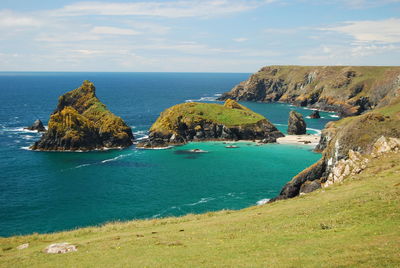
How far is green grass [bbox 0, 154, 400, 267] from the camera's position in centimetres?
2327

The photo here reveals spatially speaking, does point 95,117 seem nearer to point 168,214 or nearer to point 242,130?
point 242,130

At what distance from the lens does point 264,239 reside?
28875mm

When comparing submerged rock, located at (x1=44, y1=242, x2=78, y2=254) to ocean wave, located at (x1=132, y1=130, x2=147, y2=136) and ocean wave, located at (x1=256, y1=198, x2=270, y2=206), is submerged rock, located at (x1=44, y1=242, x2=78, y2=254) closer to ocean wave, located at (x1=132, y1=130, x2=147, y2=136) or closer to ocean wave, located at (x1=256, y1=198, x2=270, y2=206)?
ocean wave, located at (x1=256, y1=198, x2=270, y2=206)

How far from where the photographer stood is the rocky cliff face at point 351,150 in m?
57.6

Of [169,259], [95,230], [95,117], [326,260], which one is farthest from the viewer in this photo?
[95,117]

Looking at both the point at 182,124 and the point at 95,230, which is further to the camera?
the point at 182,124

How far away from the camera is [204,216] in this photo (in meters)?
45.4

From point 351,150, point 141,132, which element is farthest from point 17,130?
point 351,150

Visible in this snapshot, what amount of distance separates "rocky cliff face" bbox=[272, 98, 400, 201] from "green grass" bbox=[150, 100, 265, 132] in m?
76.8

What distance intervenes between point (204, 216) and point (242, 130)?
3869 inches

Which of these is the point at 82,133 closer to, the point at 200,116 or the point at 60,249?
the point at 200,116

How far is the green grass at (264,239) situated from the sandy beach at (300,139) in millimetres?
87142

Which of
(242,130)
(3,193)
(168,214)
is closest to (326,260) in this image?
(168,214)

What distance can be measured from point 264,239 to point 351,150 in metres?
38.1
